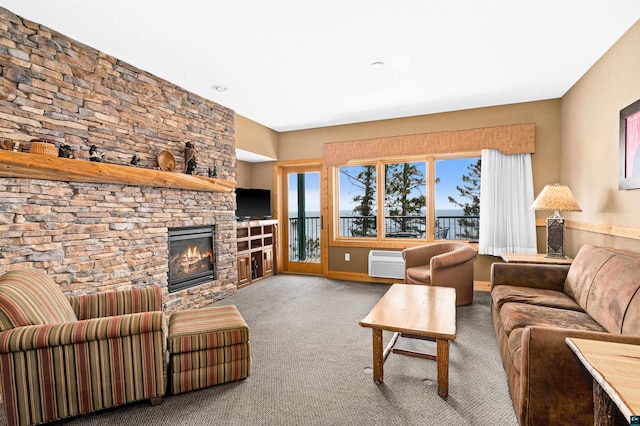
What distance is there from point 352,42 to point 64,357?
297 centimetres

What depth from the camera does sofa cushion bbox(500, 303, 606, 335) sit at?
6.73ft

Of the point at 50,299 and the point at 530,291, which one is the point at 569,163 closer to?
the point at 530,291

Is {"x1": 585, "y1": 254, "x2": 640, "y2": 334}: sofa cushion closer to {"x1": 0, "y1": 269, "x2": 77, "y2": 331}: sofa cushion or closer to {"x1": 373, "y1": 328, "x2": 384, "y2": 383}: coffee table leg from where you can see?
{"x1": 373, "y1": 328, "x2": 384, "y2": 383}: coffee table leg

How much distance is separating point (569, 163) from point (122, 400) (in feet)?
16.2

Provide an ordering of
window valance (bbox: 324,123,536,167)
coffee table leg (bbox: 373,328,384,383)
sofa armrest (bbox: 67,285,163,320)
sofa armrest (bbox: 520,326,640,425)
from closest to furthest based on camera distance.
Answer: sofa armrest (bbox: 520,326,640,425)
coffee table leg (bbox: 373,328,384,383)
sofa armrest (bbox: 67,285,163,320)
window valance (bbox: 324,123,536,167)

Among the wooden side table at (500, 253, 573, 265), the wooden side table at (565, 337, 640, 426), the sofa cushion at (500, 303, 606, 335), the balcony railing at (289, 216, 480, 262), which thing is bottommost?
Answer: the sofa cushion at (500, 303, 606, 335)

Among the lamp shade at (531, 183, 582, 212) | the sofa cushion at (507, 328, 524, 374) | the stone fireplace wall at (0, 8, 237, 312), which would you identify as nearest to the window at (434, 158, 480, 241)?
the lamp shade at (531, 183, 582, 212)

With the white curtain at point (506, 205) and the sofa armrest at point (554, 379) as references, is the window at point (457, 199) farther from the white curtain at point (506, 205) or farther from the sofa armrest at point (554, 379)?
the sofa armrest at point (554, 379)

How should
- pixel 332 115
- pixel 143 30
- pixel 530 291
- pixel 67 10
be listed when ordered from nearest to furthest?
1. pixel 67 10
2. pixel 143 30
3. pixel 530 291
4. pixel 332 115

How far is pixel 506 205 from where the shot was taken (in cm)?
438

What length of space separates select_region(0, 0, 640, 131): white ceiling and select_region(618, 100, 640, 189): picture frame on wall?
2.23 ft

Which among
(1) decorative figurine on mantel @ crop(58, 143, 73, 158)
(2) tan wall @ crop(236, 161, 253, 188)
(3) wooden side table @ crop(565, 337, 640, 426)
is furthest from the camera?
(2) tan wall @ crop(236, 161, 253, 188)

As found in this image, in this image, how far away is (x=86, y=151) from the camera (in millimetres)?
2826

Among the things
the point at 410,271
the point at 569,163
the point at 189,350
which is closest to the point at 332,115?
the point at 410,271
